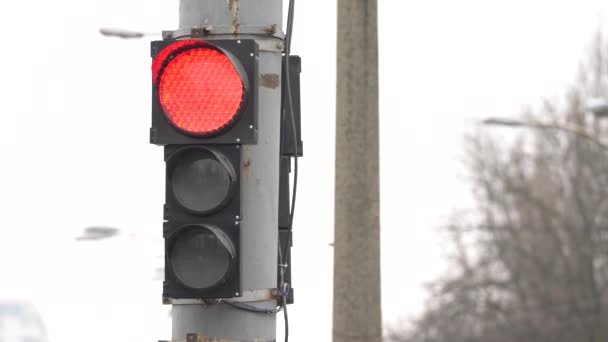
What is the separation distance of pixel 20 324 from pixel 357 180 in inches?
293

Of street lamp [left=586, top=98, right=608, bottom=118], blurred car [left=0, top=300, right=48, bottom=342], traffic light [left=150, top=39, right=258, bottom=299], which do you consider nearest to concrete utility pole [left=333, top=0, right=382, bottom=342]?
traffic light [left=150, top=39, right=258, bottom=299]

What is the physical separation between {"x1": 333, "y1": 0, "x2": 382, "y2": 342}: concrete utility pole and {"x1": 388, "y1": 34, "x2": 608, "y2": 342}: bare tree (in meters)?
34.8

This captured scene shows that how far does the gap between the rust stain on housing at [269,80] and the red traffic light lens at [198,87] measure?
1.01 feet

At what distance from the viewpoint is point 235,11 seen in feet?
15.5

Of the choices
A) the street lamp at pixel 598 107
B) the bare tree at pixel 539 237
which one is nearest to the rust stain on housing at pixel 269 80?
the street lamp at pixel 598 107

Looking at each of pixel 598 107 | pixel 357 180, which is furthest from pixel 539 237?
pixel 357 180

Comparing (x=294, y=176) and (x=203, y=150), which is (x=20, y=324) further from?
(x=203, y=150)

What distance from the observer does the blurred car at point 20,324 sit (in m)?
14.2

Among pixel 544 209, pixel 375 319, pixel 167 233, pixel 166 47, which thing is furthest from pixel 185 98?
pixel 544 209

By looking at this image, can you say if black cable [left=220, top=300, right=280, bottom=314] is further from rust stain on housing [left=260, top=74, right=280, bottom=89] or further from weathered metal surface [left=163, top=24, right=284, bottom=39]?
weathered metal surface [left=163, top=24, right=284, bottom=39]

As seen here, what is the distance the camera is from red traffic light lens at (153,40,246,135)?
14.6ft

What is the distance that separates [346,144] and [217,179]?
3.72 meters

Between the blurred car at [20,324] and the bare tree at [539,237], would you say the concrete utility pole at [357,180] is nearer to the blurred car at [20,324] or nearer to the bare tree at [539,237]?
the blurred car at [20,324]

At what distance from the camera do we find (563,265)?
46.0 m
